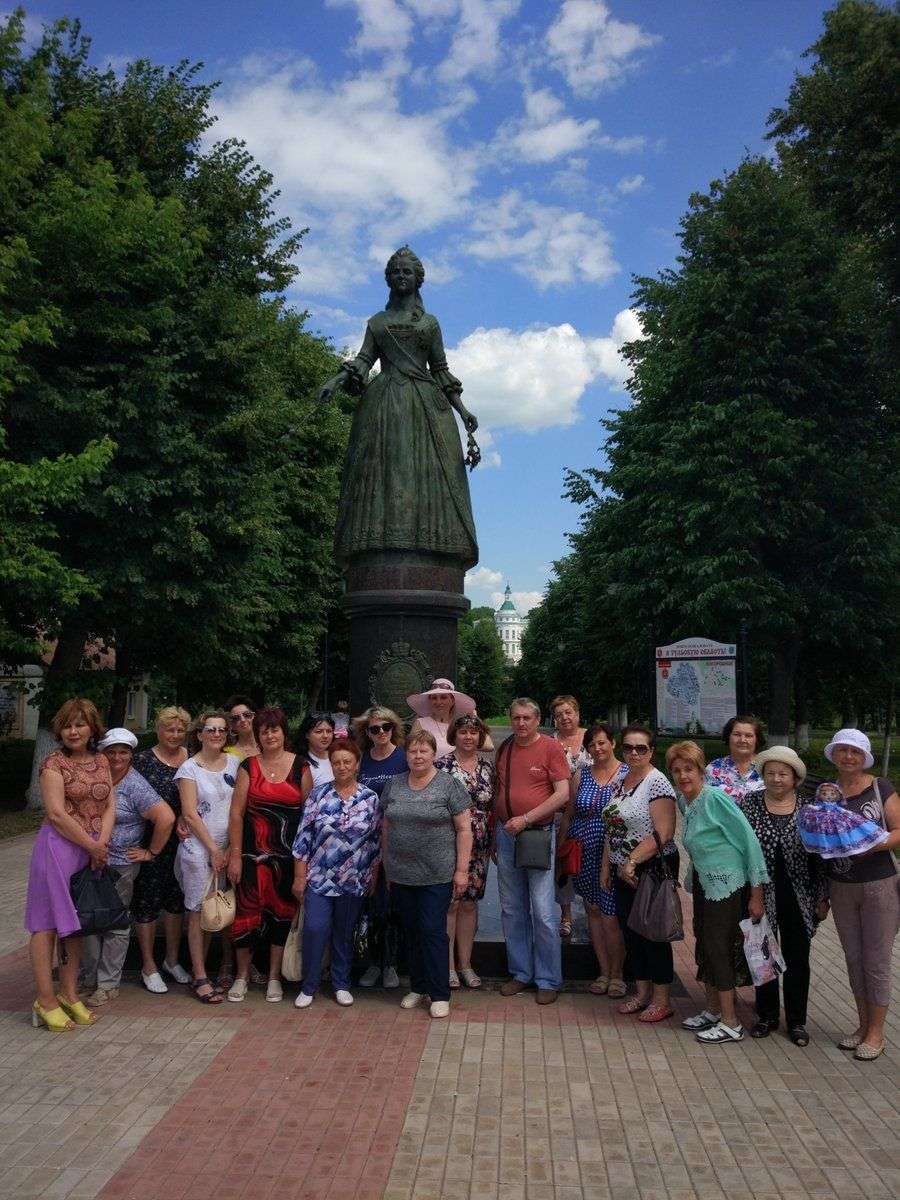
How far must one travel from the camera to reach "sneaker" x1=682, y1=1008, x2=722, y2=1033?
5941mm

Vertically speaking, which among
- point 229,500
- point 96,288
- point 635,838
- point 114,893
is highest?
point 96,288

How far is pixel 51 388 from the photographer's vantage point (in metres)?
15.4

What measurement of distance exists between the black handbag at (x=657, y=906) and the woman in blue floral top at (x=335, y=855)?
161 cm

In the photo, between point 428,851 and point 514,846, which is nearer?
point 428,851

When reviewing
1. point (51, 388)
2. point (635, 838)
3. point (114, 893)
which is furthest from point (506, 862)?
point (51, 388)

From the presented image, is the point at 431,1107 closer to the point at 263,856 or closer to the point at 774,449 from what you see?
the point at 263,856

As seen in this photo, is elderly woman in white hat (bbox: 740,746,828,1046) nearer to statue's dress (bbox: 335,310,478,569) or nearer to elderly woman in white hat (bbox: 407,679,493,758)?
elderly woman in white hat (bbox: 407,679,493,758)

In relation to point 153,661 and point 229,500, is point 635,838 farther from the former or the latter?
point 153,661

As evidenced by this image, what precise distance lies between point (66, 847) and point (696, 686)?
11.1m

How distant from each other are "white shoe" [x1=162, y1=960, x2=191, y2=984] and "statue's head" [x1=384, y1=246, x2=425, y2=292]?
6.07 metres

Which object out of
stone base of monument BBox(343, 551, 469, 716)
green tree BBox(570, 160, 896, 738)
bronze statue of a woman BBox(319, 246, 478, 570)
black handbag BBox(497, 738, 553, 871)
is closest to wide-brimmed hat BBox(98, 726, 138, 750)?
stone base of monument BBox(343, 551, 469, 716)

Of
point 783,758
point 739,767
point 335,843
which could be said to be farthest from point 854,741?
point 335,843

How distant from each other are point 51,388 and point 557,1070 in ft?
43.7

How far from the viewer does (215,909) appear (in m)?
6.21
